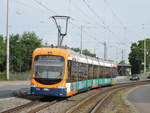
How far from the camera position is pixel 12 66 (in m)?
78.3

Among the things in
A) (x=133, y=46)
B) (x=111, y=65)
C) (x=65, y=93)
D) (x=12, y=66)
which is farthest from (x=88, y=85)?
(x=133, y=46)

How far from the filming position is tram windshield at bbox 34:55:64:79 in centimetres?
1934

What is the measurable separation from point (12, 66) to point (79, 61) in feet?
187

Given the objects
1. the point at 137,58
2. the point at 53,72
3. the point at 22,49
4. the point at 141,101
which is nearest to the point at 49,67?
the point at 53,72

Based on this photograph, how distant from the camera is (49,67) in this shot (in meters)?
19.4

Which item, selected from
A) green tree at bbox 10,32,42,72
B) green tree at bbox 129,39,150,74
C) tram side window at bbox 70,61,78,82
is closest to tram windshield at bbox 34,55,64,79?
tram side window at bbox 70,61,78,82

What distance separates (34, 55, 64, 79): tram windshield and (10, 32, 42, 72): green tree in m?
58.0

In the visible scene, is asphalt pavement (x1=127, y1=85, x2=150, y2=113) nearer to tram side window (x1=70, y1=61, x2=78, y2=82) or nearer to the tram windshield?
tram side window (x1=70, y1=61, x2=78, y2=82)

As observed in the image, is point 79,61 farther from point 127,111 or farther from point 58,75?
point 127,111

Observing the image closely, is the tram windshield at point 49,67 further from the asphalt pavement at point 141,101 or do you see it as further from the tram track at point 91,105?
the asphalt pavement at point 141,101

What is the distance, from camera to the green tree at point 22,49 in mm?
80750

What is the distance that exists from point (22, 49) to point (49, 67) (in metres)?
65.6

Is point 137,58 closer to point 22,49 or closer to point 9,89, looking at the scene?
point 22,49

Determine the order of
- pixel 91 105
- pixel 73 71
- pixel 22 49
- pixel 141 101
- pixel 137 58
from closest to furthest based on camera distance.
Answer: pixel 91 105
pixel 141 101
pixel 73 71
pixel 22 49
pixel 137 58
